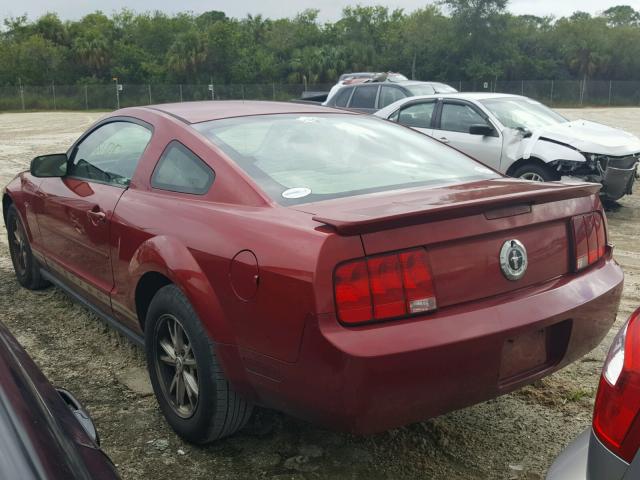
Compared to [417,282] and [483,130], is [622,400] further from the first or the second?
[483,130]

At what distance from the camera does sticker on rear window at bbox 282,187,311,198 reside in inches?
112

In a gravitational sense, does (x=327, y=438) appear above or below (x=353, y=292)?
below

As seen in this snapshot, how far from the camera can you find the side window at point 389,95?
40.9 ft

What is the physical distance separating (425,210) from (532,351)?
733 millimetres

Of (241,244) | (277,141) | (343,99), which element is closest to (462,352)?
(241,244)

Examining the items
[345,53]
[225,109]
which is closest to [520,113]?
[225,109]

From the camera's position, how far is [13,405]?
1313mm

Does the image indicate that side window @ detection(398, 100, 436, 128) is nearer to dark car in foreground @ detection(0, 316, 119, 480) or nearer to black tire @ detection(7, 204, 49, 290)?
black tire @ detection(7, 204, 49, 290)

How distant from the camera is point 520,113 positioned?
9.05 metres

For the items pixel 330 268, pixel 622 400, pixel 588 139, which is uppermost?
pixel 588 139

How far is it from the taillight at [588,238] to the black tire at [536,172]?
522 cm

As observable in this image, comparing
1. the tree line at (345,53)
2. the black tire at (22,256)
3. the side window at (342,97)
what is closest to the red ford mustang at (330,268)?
the black tire at (22,256)

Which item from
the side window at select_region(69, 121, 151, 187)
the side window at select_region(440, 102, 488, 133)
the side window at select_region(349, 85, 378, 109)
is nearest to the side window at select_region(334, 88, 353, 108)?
the side window at select_region(349, 85, 378, 109)

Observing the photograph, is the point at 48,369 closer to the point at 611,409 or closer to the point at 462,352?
the point at 462,352
